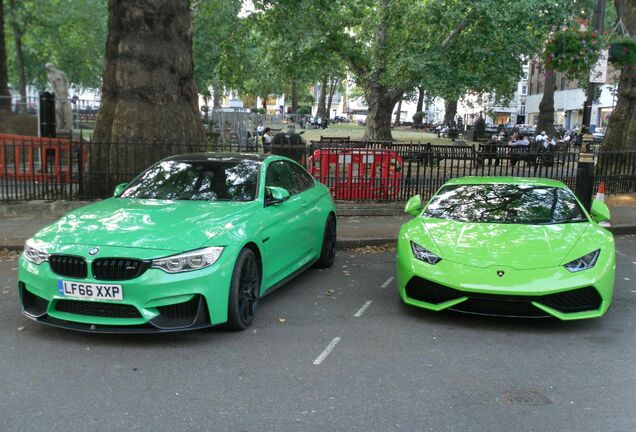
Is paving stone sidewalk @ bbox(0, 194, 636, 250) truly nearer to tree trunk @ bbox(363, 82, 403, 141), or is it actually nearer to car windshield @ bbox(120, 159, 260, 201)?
car windshield @ bbox(120, 159, 260, 201)

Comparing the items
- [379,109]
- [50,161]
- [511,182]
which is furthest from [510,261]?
[379,109]

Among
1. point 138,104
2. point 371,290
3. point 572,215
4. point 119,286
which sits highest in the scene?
point 138,104

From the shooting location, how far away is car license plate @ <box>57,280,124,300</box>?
15.2 feet

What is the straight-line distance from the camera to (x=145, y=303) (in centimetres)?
463

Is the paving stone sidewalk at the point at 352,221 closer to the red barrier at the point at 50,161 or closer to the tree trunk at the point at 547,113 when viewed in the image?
the red barrier at the point at 50,161

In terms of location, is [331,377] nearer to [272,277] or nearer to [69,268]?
[272,277]

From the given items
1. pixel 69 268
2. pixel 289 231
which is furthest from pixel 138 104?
pixel 69 268

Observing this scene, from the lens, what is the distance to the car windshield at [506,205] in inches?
245

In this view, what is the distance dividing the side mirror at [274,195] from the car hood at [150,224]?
0.97 ft

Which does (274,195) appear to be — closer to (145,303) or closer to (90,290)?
(145,303)

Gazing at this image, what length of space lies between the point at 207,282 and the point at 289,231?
1.69 m

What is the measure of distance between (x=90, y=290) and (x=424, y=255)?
2.95 metres

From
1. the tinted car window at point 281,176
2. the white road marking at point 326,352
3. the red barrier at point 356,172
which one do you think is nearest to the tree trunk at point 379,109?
the red barrier at point 356,172

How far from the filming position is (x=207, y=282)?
4762mm
